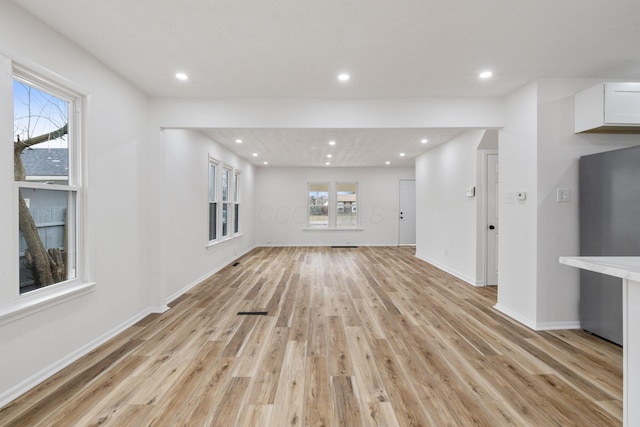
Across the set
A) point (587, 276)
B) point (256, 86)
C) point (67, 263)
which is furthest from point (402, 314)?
point (67, 263)

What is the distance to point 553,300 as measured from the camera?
2.93 meters

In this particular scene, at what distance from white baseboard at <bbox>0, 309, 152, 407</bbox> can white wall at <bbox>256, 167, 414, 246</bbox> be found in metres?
6.13

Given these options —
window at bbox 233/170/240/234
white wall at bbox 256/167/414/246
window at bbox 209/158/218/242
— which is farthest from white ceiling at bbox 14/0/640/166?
white wall at bbox 256/167/414/246

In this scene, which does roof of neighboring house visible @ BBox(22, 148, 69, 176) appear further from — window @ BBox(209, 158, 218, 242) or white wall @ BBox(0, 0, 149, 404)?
window @ BBox(209, 158, 218, 242)

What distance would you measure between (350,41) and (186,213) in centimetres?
332

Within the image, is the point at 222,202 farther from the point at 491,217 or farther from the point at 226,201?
the point at 491,217

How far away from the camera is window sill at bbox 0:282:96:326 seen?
1.78 m

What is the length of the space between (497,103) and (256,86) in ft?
9.41

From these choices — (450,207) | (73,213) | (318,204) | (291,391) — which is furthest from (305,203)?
(291,391)

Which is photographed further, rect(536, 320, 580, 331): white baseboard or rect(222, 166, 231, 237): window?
rect(222, 166, 231, 237): window

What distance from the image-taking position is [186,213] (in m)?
4.25

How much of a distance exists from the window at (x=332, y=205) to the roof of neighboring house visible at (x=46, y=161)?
6953 millimetres

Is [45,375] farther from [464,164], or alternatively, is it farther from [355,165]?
[355,165]

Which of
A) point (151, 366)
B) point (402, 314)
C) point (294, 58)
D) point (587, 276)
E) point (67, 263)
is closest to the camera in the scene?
point (151, 366)
